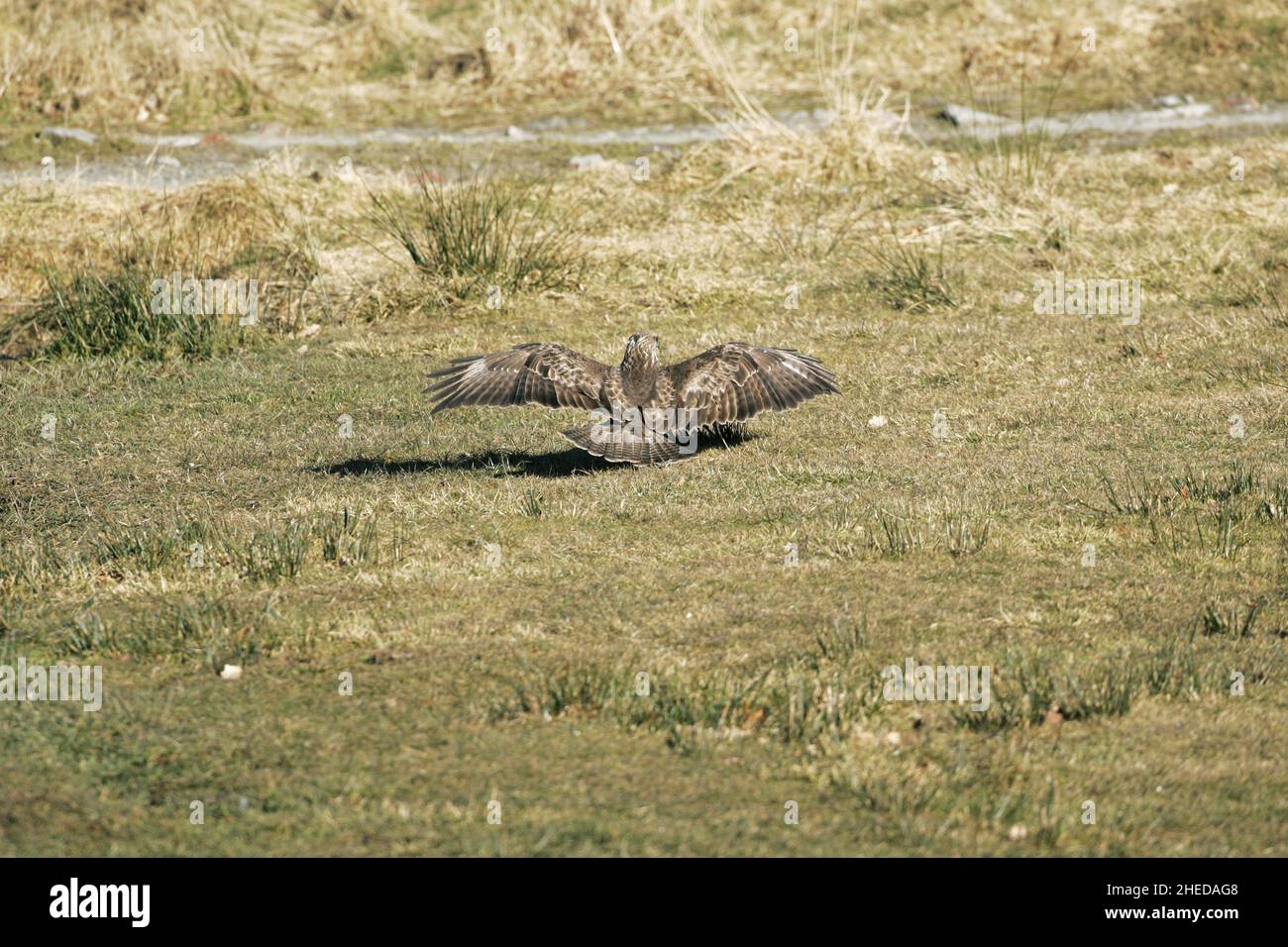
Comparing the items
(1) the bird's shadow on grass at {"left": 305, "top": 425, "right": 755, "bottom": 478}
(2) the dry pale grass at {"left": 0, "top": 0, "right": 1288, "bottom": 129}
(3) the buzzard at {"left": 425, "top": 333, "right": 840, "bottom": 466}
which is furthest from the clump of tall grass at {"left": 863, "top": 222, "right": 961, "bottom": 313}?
(2) the dry pale grass at {"left": 0, "top": 0, "right": 1288, "bottom": 129}

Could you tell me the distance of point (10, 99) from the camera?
2014 centimetres

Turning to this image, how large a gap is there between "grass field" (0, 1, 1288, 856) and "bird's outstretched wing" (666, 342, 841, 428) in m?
0.40

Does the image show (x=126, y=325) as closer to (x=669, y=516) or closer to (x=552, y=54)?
(x=669, y=516)

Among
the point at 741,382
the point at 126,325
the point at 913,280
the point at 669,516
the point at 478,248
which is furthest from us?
the point at 478,248

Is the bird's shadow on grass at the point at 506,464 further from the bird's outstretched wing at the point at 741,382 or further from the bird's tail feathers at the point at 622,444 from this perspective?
the bird's outstretched wing at the point at 741,382

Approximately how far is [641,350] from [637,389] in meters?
0.38

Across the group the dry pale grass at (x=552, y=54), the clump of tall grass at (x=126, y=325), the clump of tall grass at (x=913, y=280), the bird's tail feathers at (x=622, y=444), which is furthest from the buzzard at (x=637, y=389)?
the dry pale grass at (x=552, y=54)

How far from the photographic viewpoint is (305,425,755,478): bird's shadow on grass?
9.67 metres

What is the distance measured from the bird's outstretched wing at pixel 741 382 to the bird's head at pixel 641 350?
0.17 m

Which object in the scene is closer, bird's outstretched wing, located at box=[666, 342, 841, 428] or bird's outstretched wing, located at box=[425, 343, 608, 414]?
bird's outstretched wing, located at box=[425, 343, 608, 414]

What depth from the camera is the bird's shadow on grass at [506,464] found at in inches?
381

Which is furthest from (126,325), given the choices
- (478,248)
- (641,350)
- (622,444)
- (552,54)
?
(552,54)

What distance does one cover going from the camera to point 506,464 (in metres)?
9.84

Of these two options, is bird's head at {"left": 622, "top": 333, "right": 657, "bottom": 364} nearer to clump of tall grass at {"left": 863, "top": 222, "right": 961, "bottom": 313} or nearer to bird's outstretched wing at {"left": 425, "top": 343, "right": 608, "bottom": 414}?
bird's outstretched wing at {"left": 425, "top": 343, "right": 608, "bottom": 414}
